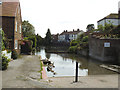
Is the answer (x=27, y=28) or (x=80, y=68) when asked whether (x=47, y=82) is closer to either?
(x=80, y=68)

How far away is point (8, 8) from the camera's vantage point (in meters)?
20.3

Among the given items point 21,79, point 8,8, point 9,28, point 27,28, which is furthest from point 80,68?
point 27,28

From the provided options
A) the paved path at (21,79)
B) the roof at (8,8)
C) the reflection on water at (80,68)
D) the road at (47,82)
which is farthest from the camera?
the roof at (8,8)

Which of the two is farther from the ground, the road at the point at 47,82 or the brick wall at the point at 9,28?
the brick wall at the point at 9,28

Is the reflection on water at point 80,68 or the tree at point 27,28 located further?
the tree at point 27,28

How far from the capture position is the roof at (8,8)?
19391mm

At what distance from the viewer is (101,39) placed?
22.9 metres

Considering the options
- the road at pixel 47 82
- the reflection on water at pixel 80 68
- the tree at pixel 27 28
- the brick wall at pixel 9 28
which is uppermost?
the tree at pixel 27 28

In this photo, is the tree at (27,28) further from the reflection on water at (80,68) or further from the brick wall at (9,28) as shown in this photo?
the reflection on water at (80,68)

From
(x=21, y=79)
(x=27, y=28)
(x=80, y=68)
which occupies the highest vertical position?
(x=27, y=28)

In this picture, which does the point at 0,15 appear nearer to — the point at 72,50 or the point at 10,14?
the point at 10,14

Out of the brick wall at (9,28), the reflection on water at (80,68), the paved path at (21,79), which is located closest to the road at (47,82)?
the paved path at (21,79)

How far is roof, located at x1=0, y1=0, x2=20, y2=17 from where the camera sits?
1939cm

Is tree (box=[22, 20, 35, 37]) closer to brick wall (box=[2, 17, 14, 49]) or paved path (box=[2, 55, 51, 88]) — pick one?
brick wall (box=[2, 17, 14, 49])
